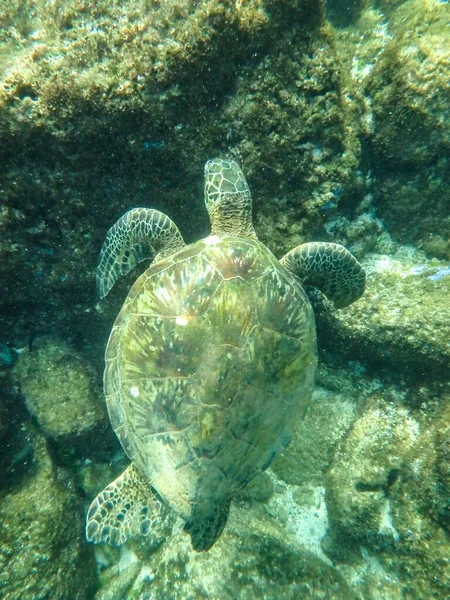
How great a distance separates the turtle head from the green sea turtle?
11 millimetres

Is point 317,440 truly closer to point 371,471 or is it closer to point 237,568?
point 371,471

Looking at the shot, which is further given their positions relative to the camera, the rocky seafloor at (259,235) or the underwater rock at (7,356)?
the underwater rock at (7,356)

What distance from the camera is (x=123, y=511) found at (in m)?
3.08

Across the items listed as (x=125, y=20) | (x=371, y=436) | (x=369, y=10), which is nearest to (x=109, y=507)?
(x=371, y=436)

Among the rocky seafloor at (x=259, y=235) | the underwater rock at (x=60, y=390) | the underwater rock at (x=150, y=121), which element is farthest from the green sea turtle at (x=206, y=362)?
the underwater rock at (x=60, y=390)

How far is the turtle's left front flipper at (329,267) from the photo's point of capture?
305 cm

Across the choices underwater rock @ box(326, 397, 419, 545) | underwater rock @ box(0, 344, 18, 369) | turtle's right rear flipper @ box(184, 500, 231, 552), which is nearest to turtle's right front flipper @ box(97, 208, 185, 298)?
underwater rock @ box(0, 344, 18, 369)

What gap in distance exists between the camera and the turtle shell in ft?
7.86

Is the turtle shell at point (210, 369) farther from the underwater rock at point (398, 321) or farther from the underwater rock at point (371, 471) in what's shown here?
the underwater rock at point (371, 471)

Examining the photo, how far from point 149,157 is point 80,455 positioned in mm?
3649

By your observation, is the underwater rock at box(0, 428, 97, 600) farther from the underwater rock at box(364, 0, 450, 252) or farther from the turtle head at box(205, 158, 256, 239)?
the underwater rock at box(364, 0, 450, 252)

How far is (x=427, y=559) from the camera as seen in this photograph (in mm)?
3033

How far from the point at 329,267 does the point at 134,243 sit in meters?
1.94

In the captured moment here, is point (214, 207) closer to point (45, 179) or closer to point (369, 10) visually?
point (45, 179)
